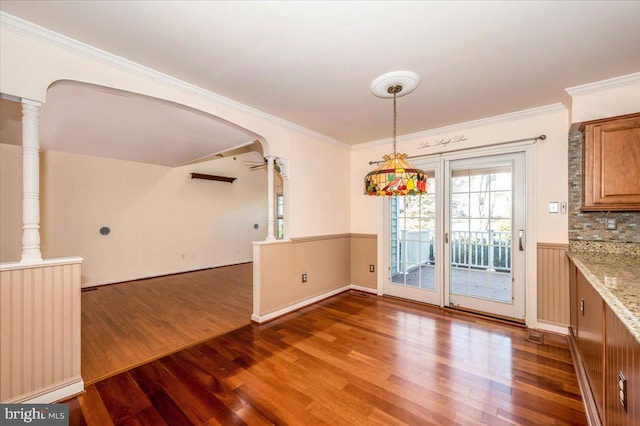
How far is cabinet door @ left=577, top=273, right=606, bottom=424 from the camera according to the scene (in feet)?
5.07

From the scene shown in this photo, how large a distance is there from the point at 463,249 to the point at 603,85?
2.11 m

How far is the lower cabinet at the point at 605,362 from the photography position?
1.06m

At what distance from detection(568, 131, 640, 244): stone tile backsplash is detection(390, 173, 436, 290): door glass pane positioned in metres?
1.44

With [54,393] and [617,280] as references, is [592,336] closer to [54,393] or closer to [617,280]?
[617,280]

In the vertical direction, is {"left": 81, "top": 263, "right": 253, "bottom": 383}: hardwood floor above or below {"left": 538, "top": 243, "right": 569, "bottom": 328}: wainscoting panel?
below

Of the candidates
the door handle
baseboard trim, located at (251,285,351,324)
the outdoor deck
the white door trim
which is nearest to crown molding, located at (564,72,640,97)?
the white door trim

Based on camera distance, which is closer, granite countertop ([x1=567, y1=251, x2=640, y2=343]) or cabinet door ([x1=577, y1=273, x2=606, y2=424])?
granite countertop ([x1=567, y1=251, x2=640, y2=343])

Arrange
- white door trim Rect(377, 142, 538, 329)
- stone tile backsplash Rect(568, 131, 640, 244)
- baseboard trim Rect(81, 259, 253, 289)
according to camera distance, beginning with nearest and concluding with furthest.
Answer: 1. stone tile backsplash Rect(568, 131, 640, 244)
2. white door trim Rect(377, 142, 538, 329)
3. baseboard trim Rect(81, 259, 253, 289)

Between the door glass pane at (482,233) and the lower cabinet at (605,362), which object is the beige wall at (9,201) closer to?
the door glass pane at (482,233)

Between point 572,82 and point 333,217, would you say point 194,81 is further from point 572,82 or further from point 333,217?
point 572,82

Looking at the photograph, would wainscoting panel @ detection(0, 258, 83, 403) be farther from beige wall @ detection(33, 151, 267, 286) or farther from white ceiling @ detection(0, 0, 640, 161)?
beige wall @ detection(33, 151, 267, 286)

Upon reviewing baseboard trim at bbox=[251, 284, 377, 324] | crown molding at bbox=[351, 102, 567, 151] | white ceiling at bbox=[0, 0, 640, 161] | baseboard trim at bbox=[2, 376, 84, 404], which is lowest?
baseboard trim at bbox=[251, 284, 377, 324]

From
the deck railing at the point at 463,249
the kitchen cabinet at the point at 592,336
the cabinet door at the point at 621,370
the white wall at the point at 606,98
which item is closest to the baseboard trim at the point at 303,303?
the deck railing at the point at 463,249

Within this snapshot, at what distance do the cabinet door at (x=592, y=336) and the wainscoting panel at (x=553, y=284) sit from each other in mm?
738
